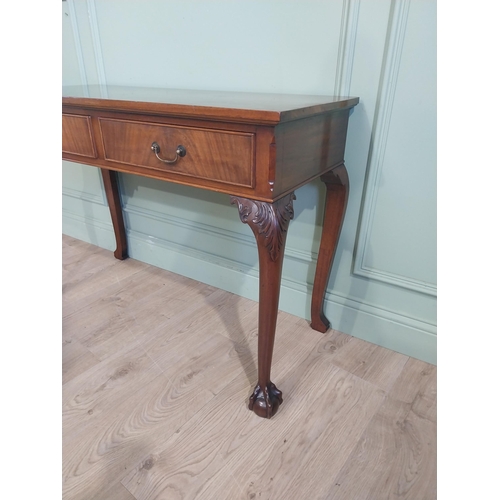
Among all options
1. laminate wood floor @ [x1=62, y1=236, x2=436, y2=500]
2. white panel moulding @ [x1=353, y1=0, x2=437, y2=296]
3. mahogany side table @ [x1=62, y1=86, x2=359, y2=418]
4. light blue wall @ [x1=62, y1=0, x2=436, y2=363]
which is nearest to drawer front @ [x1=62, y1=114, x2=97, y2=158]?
mahogany side table @ [x1=62, y1=86, x2=359, y2=418]

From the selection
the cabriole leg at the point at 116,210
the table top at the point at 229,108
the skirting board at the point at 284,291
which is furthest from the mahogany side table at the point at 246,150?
the cabriole leg at the point at 116,210

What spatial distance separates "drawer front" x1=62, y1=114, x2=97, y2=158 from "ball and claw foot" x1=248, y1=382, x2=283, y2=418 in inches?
31.4

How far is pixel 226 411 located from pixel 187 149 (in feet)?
2.26

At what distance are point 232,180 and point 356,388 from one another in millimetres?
710

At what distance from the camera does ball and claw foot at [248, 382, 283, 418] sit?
3.29ft

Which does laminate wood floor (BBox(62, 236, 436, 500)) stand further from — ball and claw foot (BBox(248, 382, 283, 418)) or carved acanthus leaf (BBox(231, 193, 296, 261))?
carved acanthus leaf (BBox(231, 193, 296, 261))

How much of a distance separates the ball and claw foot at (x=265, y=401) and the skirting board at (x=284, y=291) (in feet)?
1.37

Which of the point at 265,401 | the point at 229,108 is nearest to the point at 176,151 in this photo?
the point at 229,108

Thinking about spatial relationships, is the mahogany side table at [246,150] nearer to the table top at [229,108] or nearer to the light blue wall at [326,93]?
the table top at [229,108]

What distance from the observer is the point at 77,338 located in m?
1.33

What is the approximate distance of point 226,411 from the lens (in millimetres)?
1036

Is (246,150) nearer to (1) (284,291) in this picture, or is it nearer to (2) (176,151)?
(2) (176,151)

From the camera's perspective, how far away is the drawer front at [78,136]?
1058mm

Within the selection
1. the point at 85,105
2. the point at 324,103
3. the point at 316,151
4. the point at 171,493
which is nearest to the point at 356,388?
the point at 171,493
